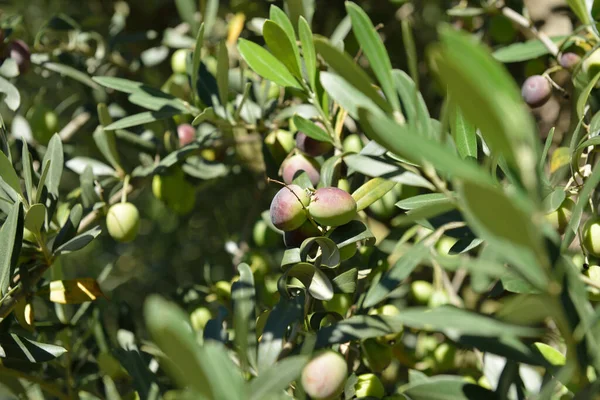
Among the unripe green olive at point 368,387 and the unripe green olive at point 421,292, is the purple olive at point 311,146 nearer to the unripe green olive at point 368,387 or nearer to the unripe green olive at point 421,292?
the unripe green olive at point 368,387

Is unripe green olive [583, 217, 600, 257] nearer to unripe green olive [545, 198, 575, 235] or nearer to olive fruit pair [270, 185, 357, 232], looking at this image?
unripe green olive [545, 198, 575, 235]

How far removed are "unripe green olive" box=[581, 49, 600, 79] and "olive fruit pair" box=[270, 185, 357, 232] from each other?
49 cm

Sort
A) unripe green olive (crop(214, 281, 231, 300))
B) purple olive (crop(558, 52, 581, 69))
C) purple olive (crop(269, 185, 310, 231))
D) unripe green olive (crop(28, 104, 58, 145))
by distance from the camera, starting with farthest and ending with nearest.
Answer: unripe green olive (crop(28, 104, 58, 145)) < unripe green olive (crop(214, 281, 231, 300)) < purple olive (crop(558, 52, 581, 69)) < purple olive (crop(269, 185, 310, 231))

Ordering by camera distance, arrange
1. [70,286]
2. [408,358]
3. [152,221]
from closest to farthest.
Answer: [70,286], [408,358], [152,221]

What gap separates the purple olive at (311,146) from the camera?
91 cm

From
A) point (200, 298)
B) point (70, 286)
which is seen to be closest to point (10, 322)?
point (70, 286)

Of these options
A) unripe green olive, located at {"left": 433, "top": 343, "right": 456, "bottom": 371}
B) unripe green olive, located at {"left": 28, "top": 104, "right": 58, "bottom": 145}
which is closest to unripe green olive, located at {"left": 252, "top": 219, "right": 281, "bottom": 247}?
unripe green olive, located at {"left": 433, "top": 343, "right": 456, "bottom": 371}

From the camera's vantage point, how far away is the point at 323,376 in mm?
618

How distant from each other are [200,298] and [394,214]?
0.42m

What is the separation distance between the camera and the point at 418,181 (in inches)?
22.9

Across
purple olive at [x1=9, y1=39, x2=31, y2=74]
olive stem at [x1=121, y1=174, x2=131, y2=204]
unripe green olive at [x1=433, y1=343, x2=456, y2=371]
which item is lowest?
unripe green olive at [x1=433, y1=343, x2=456, y2=371]

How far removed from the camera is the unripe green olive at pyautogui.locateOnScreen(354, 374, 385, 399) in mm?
802

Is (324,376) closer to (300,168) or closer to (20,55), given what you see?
(300,168)

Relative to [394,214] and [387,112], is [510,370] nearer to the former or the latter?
[387,112]
